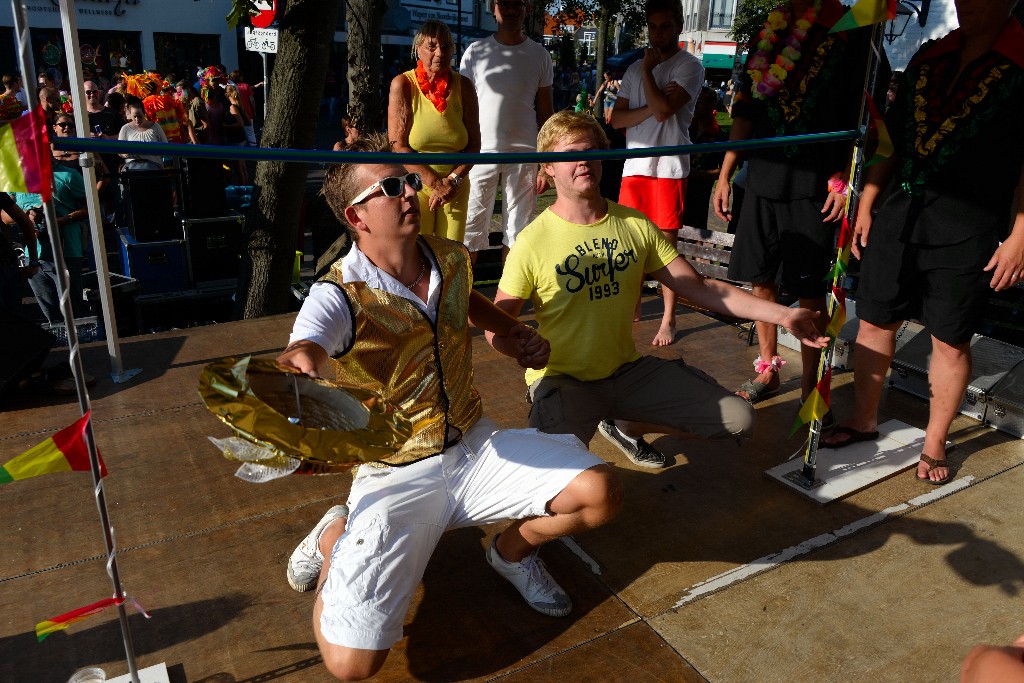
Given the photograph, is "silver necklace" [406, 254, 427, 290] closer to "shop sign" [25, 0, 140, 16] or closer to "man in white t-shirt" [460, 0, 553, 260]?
"man in white t-shirt" [460, 0, 553, 260]

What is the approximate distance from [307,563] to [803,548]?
178cm

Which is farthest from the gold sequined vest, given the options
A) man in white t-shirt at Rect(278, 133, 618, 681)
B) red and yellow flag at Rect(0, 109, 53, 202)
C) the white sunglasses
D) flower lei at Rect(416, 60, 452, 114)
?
flower lei at Rect(416, 60, 452, 114)

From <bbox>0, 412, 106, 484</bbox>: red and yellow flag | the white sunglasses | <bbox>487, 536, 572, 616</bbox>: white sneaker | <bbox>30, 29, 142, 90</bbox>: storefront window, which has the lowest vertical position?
<bbox>487, 536, 572, 616</bbox>: white sneaker

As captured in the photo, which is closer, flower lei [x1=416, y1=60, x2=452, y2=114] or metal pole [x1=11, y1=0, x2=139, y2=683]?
metal pole [x1=11, y1=0, x2=139, y2=683]

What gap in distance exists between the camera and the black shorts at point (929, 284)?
3.29m

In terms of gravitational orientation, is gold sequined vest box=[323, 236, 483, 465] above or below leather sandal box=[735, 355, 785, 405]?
above

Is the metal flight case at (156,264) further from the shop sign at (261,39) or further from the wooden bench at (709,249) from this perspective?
the wooden bench at (709,249)

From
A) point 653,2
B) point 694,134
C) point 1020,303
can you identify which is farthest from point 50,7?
point 1020,303

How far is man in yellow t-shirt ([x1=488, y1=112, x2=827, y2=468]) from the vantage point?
312 cm

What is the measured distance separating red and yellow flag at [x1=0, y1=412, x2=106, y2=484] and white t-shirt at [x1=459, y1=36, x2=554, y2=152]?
3613 millimetres

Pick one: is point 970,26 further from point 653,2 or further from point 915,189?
point 653,2

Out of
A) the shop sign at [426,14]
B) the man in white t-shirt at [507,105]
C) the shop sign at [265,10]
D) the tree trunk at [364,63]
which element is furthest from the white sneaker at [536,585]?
the shop sign at [426,14]

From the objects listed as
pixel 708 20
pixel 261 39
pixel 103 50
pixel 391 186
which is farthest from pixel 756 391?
pixel 708 20

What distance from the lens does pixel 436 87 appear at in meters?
4.70
